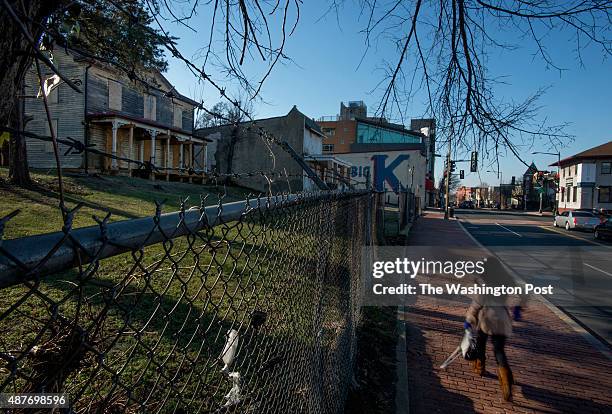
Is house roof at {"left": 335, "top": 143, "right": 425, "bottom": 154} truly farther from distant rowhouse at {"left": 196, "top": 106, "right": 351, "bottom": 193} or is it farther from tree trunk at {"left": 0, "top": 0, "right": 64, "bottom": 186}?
tree trunk at {"left": 0, "top": 0, "right": 64, "bottom": 186}

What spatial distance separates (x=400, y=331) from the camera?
6078mm

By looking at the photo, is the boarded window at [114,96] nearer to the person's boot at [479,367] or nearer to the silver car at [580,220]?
the person's boot at [479,367]

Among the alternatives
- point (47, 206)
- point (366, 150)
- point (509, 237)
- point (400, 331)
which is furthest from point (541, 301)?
point (366, 150)

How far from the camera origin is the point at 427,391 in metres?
4.46

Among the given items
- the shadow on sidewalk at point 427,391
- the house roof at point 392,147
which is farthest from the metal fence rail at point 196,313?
the house roof at point 392,147

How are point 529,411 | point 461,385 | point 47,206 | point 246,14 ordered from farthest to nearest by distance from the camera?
point 47,206 < point 461,385 < point 529,411 < point 246,14

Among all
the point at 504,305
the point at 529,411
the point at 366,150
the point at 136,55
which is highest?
the point at 366,150

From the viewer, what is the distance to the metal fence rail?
0.86 meters

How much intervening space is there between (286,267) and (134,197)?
40.6 feet

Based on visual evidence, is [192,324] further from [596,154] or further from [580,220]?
[596,154]

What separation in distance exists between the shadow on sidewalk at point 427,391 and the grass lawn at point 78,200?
11.5ft

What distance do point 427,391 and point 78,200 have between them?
10592 millimetres

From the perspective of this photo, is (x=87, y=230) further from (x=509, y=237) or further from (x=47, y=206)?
(x=509, y=237)

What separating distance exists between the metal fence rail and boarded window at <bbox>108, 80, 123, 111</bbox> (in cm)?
1934
